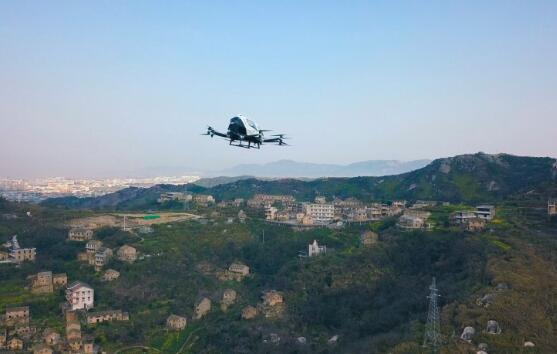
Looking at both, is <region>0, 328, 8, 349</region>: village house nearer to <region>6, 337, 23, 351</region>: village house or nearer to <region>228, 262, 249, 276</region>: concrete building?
<region>6, 337, 23, 351</region>: village house

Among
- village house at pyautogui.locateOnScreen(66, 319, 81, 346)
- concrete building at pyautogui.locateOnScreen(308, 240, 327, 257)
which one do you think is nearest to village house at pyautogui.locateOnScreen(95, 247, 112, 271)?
village house at pyautogui.locateOnScreen(66, 319, 81, 346)

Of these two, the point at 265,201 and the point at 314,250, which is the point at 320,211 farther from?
the point at 314,250

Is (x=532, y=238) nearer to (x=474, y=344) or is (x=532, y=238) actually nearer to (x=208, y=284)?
(x=474, y=344)

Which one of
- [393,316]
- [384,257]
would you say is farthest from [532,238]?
[393,316]

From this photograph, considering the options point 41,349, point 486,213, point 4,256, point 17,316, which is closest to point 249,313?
point 41,349

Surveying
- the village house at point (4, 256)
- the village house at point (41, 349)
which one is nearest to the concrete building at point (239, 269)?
the village house at point (41, 349)
